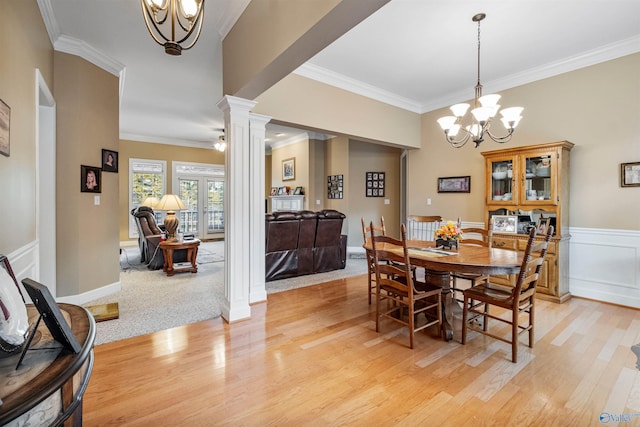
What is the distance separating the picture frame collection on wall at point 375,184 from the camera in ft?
23.0

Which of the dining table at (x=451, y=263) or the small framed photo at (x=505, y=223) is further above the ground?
the small framed photo at (x=505, y=223)

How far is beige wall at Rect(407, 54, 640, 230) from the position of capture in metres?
3.36

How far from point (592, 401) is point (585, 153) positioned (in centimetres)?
315

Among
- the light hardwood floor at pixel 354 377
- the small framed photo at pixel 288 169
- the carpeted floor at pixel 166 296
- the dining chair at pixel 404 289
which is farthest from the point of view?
the small framed photo at pixel 288 169

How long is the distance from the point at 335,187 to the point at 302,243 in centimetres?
284

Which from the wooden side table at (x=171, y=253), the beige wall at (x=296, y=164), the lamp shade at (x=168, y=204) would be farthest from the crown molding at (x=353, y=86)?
the wooden side table at (x=171, y=253)

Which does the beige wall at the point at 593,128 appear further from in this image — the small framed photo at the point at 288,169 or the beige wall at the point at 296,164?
the small framed photo at the point at 288,169

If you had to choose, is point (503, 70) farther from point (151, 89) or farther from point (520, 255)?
point (151, 89)

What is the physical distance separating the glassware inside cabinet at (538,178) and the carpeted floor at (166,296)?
Answer: 266cm

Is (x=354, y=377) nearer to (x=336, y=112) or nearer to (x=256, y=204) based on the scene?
(x=256, y=204)

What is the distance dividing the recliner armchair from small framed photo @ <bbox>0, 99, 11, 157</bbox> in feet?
11.2

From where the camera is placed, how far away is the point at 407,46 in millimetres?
3398

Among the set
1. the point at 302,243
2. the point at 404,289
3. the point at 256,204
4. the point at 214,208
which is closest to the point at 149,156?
the point at 214,208

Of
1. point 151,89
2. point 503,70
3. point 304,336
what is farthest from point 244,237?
point 503,70
